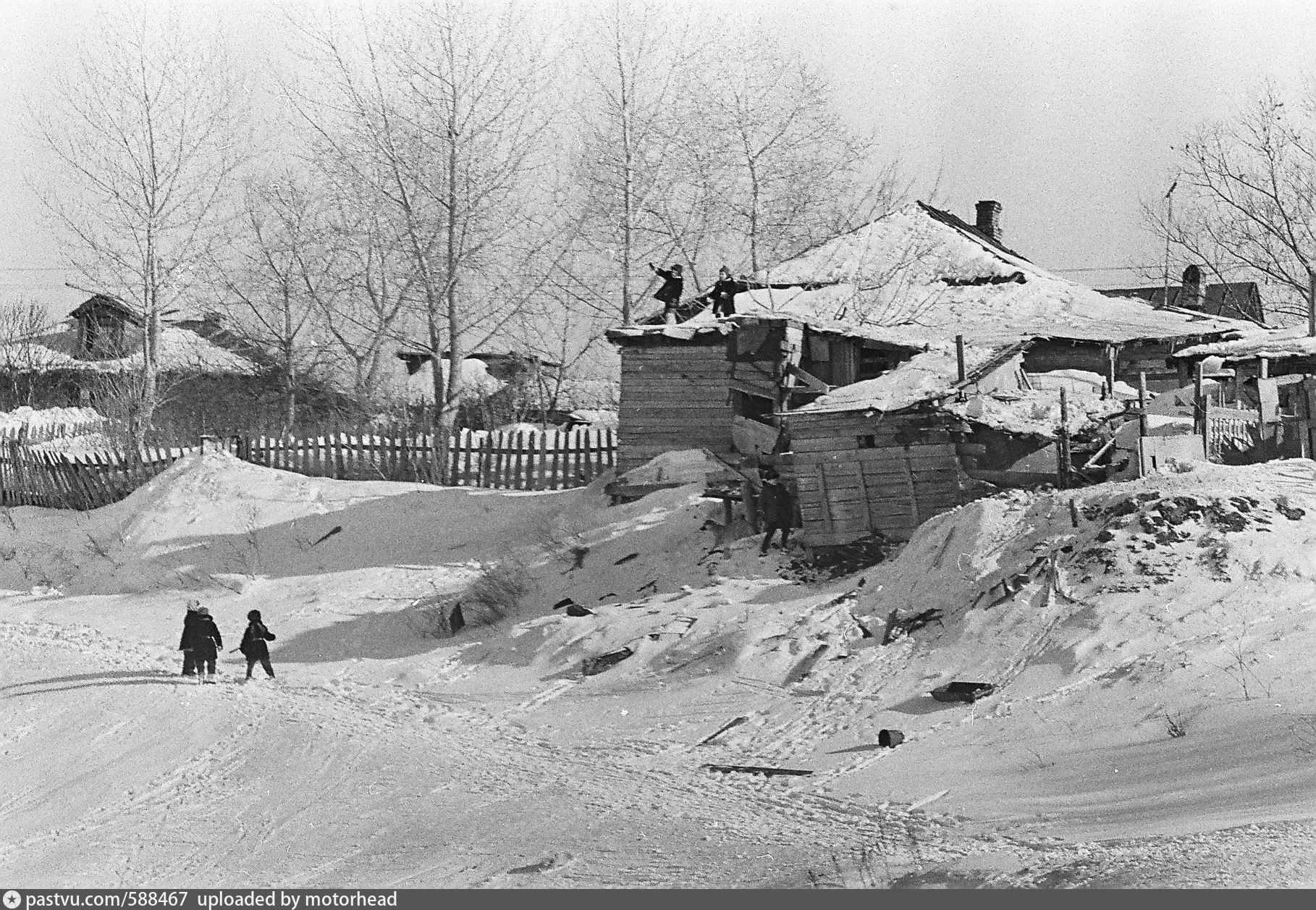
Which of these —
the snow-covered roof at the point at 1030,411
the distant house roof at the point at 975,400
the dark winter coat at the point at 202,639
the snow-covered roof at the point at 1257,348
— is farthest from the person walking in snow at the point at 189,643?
the snow-covered roof at the point at 1257,348

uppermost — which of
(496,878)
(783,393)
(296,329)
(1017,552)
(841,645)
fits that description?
(296,329)

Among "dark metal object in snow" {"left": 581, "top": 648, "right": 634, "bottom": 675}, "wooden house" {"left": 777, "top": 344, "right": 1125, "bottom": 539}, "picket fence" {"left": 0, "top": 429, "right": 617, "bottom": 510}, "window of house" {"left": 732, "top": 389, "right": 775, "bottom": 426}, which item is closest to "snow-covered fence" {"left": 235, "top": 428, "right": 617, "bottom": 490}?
"picket fence" {"left": 0, "top": 429, "right": 617, "bottom": 510}

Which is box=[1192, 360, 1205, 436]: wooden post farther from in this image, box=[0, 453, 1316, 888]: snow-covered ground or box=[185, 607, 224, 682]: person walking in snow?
box=[185, 607, 224, 682]: person walking in snow

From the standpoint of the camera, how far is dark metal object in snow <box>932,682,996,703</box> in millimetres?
10719

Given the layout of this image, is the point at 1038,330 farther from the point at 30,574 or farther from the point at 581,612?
the point at 30,574

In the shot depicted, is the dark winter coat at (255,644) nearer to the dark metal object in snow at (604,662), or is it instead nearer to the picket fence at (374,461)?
the dark metal object in snow at (604,662)

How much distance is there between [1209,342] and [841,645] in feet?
45.4

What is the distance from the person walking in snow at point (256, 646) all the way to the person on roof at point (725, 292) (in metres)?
11.7

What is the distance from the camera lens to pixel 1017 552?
40.8ft

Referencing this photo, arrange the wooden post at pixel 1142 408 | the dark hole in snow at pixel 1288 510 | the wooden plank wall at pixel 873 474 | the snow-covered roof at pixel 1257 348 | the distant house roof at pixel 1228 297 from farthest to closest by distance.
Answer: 1. the distant house roof at pixel 1228 297
2. the snow-covered roof at pixel 1257 348
3. the wooden plank wall at pixel 873 474
4. the wooden post at pixel 1142 408
5. the dark hole in snow at pixel 1288 510

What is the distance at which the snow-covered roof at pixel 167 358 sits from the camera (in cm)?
5041

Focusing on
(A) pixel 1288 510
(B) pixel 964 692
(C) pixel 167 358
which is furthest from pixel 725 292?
(C) pixel 167 358

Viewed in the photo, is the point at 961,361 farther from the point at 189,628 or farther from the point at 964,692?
the point at 189,628
